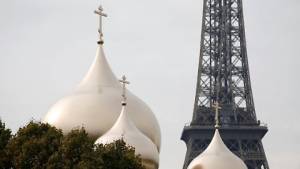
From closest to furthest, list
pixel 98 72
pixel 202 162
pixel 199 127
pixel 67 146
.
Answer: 1. pixel 67 146
2. pixel 98 72
3. pixel 202 162
4. pixel 199 127

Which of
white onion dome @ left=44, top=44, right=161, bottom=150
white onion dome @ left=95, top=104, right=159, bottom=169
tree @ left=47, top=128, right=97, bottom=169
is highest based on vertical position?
white onion dome @ left=44, top=44, right=161, bottom=150

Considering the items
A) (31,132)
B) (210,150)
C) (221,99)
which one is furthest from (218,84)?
(31,132)

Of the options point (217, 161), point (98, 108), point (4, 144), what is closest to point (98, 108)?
point (98, 108)

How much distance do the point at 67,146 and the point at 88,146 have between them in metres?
0.83

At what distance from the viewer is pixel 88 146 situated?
4878cm

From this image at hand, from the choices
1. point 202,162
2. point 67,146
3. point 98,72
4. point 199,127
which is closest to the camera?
point 67,146

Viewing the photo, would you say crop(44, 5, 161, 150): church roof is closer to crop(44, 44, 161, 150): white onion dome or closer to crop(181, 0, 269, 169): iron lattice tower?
crop(44, 44, 161, 150): white onion dome

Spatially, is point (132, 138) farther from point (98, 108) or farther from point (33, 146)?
point (33, 146)

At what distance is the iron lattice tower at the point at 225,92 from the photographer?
4459 inches

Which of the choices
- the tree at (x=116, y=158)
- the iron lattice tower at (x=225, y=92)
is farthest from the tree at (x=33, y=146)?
the iron lattice tower at (x=225, y=92)

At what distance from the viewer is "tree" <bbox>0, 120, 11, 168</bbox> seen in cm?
4956

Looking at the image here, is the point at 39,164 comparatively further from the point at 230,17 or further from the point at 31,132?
the point at 230,17

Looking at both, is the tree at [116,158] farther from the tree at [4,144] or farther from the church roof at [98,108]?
the church roof at [98,108]

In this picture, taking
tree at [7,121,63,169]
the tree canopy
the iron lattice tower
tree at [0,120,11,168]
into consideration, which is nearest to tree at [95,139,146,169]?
the tree canopy
